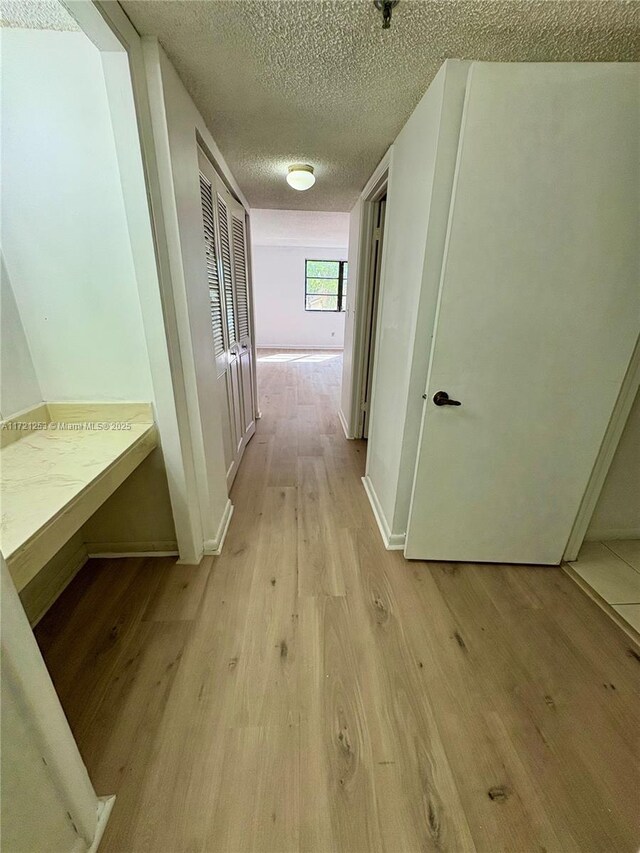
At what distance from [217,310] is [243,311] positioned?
927 mm

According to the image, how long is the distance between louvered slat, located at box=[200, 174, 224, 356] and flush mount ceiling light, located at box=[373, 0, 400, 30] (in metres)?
1.07

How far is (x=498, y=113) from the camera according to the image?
1106mm

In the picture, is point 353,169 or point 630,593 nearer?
point 630,593

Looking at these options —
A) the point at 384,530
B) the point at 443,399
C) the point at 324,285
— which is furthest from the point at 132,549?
the point at 324,285

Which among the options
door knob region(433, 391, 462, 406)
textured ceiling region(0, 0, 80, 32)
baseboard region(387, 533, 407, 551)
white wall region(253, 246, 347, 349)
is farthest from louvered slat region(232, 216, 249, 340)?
white wall region(253, 246, 347, 349)

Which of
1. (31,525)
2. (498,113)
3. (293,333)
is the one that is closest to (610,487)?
(498,113)

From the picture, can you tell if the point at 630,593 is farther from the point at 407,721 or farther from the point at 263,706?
the point at 263,706

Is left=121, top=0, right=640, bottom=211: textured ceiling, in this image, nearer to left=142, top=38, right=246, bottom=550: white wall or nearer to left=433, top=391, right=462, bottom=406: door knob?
left=142, top=38, right=246, bottom=550: white wall

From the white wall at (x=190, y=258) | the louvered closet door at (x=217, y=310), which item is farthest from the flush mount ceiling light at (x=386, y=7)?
the louvered closet door at (x=217, y=310)

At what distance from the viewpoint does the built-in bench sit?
82 centimetres

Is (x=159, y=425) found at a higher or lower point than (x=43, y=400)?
lower

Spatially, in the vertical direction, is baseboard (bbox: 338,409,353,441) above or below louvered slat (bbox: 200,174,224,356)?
below

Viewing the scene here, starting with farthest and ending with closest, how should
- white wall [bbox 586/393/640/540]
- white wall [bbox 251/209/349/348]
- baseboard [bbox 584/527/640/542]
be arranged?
white wall [bbox 251/209/349/348]
baseboard [bbox 584/527/640/542]
white wall [bbox 586/393/640/540]

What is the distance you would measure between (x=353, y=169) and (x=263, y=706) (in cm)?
303
